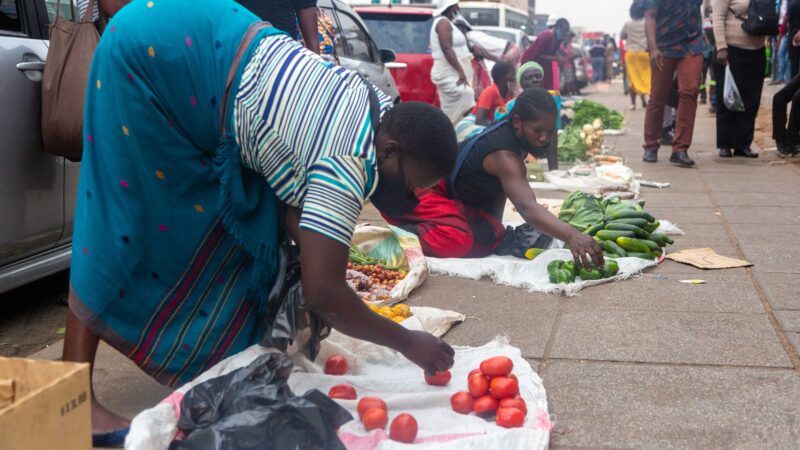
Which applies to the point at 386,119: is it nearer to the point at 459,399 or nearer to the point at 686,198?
the point at 459,399

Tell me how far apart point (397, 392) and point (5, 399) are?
139 centimetres

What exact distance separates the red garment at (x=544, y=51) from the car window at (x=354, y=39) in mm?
3816

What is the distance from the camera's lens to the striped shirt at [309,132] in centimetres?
222

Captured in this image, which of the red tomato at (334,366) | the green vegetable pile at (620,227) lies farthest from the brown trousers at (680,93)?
the red tomato at (334,366)

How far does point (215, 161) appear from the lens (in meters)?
2.55

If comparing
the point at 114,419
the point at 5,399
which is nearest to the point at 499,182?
the point at 114,419

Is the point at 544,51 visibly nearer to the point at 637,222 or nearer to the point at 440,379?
the point at 637,222

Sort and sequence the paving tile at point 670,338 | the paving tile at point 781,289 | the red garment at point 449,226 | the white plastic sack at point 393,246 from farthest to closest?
the red garment at point 449,226 → the white plastic sack at point 393,246 → the paving tile at point 781,289 → the paving tile at point 670,338

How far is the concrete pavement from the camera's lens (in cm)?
256

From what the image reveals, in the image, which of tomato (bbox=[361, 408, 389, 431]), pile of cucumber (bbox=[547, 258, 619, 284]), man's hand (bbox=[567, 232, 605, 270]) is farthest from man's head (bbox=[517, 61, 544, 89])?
tomato (bbox=[361, 408, 389, 431])

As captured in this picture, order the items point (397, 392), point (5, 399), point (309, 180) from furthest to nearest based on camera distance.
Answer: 1. point (397, 392)
2. point (309, 180)
3. point (5, 399)

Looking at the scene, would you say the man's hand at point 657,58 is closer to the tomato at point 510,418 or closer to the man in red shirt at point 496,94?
the man in red shirt at point 496,94

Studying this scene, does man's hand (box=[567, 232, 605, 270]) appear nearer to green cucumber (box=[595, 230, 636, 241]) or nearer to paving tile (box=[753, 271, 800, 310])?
green cucumber (box=[595, 230, 636, 241])

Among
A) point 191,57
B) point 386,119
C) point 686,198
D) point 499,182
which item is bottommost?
point 686,198
